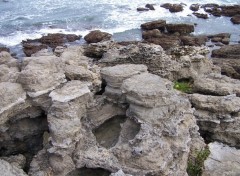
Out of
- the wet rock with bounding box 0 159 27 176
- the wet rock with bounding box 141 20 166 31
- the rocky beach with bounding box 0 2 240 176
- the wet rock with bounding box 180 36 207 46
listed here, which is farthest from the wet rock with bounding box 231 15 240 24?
the wet rock with bounding box 0 159 27 176

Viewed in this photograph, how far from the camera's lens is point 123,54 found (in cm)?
1388

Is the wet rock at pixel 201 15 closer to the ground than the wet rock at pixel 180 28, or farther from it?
closer to the ground

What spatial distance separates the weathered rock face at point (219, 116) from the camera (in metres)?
12.3

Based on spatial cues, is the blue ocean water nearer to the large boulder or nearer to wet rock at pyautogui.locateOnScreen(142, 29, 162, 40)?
wet rock at pyautogui.locateOnScreen(142, 29, 162, 40)

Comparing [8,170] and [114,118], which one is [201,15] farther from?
[8,170]

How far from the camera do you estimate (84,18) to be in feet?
112

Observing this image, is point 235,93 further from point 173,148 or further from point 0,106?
point 0,106

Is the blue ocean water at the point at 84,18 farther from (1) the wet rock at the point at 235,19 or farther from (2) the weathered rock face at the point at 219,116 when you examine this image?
(2) the weathered rock face at the point at 219,116

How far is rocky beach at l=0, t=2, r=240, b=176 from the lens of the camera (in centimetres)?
951

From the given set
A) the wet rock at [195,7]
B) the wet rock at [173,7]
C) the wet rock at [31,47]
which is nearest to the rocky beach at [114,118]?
the wet rock at [31,47]

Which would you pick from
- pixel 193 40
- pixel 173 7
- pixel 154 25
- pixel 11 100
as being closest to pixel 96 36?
pixel 154 25

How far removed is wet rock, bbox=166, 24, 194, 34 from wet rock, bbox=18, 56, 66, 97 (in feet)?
65.7

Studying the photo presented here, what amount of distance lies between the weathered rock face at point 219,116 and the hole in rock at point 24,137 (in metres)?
4.63

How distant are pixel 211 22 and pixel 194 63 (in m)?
18.2
